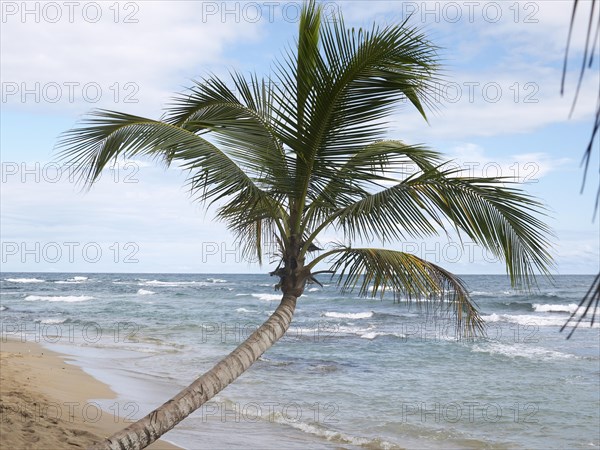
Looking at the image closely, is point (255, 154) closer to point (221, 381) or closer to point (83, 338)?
point (221, 381)

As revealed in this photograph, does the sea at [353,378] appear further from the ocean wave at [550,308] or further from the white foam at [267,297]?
the white foam at [267,297]

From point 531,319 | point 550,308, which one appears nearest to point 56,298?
point 531,319

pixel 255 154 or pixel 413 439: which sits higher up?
pixel 255 154

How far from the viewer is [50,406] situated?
9867 millimetres

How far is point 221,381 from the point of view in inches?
197

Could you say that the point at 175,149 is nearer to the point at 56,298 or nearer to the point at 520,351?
the point at 520,351

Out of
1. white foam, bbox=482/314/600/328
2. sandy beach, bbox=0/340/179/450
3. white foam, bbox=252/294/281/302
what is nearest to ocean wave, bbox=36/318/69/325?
sandy beach, bbox=0/340/179/450

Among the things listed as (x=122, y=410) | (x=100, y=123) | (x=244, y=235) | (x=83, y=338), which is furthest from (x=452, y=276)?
(x=83, y=338)

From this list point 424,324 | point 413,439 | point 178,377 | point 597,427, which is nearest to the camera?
point 413,439

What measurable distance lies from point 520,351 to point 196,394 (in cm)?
1777

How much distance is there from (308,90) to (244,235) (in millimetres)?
2567

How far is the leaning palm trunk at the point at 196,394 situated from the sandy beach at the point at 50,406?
3.14 m

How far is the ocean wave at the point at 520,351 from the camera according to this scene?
768 inches

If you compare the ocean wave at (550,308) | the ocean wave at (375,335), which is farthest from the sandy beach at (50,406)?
the ocean wave at (550,308)
